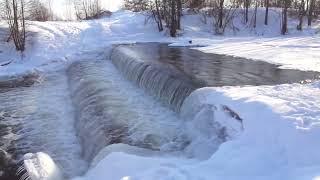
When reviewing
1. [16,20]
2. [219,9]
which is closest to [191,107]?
[16,20]

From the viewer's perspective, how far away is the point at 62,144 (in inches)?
357

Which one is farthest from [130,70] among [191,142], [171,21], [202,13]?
[202,13]

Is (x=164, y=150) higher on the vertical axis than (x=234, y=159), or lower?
lower

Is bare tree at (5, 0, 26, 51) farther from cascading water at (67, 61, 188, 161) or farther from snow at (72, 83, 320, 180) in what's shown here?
snow at (72, 83, 320, 180)

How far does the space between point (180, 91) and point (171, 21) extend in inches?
654

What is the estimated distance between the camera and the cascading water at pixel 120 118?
808 cm

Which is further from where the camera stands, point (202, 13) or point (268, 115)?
point (202, 13)

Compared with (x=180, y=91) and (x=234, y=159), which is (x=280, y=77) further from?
(x=234, y=159)

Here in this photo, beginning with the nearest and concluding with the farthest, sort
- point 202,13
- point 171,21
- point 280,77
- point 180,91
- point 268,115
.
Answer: point 268,115, point 180,91, point 280,77, point 171,21, point 202,13

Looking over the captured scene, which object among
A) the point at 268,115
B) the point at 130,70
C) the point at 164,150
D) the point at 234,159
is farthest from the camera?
the point at 130,70

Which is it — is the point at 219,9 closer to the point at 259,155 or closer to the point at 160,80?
the point at 160,80

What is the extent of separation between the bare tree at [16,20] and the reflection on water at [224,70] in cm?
815

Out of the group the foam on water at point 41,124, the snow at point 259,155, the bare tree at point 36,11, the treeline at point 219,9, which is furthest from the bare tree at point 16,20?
the snow at point 259,155

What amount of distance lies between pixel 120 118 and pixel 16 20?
1516cm
